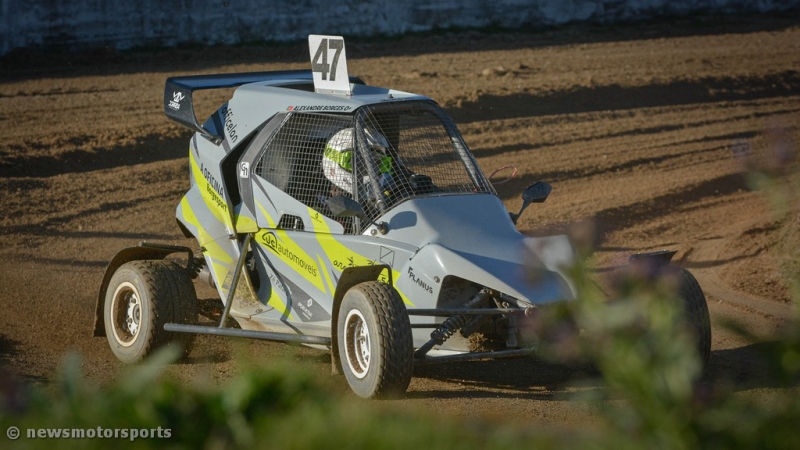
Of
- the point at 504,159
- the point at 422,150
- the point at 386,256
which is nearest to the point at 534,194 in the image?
the point at 422,150

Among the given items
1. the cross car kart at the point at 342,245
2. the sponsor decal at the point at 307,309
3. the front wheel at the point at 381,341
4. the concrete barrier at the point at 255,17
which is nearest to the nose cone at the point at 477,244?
the cross car kart at the point at 342,245

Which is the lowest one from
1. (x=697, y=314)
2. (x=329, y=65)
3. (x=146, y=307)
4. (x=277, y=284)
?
(x=146, y=307)

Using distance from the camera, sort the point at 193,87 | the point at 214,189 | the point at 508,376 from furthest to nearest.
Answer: the point at 193,87 < the point at 214,189 < the point at 508,376

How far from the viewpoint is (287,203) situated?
7.59m

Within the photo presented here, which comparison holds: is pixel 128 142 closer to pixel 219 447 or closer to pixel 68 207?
pixel 68 207

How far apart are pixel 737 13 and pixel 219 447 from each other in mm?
28077

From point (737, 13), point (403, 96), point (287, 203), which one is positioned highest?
point (403, 96)

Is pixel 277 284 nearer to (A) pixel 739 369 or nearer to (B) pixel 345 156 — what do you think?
(B) pixel 345 156

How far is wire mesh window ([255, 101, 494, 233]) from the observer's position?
289 inches

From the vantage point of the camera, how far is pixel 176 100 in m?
8.57

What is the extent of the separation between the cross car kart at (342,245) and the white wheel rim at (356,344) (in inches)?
0.5

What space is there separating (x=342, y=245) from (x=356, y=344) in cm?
87

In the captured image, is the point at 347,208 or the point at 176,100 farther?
the point at 176,100

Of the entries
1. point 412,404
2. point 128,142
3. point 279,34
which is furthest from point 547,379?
point 279,34
